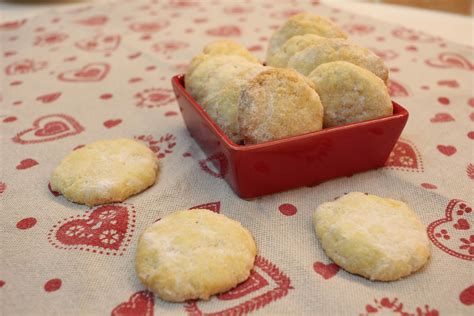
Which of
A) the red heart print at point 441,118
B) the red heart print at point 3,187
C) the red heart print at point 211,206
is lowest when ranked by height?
the red heart print at point 441,118

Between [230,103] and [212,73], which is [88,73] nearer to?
[212,73]

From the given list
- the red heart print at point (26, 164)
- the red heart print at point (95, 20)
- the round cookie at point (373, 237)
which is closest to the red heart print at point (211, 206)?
the round cookie at point (373, 237)

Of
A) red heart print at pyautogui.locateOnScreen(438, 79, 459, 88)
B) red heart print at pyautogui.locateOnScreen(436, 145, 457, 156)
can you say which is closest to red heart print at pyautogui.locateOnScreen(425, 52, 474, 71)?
red heart print at pyautogui.locateOnScreen(438, 79, 459, 88)

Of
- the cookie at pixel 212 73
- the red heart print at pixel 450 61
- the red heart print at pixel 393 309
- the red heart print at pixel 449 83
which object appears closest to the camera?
the red heart print at pixel 393 309

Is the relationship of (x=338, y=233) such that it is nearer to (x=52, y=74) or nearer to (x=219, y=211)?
(x=219, y=211)

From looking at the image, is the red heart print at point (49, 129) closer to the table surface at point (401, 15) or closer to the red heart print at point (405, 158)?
the red heart print at point (405, 158)

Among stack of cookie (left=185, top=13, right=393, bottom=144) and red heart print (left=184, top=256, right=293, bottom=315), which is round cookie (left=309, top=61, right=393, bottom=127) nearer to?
stack of cookie (left=185, top=13, right=393, bottom=144)

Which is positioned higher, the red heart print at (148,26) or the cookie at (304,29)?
the cookie at (304,29)
